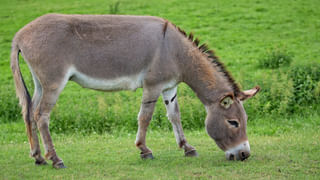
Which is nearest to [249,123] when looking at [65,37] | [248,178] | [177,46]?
[177,46]

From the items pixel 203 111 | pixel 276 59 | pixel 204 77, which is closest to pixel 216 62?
pixel 204 77

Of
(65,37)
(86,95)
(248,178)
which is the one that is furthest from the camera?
(86,95)

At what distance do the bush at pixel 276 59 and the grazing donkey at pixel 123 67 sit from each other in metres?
6.94

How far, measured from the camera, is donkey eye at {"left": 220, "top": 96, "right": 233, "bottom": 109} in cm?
715

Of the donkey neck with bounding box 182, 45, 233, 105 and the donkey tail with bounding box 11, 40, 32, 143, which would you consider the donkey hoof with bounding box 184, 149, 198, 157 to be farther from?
the donkey tail with bounding box 11, 40, 32, 143

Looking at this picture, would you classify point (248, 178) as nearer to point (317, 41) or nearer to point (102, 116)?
point (102, 116)

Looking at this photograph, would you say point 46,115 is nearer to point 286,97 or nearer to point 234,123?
point 234,123

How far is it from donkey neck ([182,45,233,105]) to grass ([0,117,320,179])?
1.04 meters

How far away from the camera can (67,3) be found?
2159cm

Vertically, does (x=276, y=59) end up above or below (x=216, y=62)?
below

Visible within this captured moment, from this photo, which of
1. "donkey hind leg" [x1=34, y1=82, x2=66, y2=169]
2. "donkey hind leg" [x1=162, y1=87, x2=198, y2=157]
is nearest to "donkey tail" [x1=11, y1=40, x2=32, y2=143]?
"donkey hind leg" [x1=34, y1=82, x2=66, y2=169]

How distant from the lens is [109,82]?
735cm

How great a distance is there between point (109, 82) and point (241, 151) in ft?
7.48

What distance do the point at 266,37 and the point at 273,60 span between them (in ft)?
9.49
